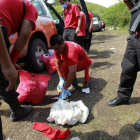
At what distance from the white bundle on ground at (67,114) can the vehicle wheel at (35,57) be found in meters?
1.48

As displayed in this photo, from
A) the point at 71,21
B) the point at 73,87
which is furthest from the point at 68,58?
the point at 71,21

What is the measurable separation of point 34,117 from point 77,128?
621 millimetres

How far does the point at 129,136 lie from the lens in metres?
1.45

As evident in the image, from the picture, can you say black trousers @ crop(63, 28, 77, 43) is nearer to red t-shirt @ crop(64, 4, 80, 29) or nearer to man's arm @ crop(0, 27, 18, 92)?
red t-shirt @ crop(64, 4, 80, 29)

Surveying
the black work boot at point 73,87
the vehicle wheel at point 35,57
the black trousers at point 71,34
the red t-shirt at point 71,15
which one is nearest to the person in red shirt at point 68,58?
the black work boot at point 73,87

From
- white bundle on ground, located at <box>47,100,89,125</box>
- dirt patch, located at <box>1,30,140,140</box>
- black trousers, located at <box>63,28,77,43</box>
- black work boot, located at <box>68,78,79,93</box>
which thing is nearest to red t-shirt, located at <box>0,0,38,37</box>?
white bundle on ground, located at <box>47,100,89,125</box>

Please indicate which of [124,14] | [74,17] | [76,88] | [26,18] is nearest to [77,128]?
[76,88]

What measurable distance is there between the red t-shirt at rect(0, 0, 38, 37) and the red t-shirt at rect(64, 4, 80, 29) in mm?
2145

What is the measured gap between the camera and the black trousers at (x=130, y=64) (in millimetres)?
1508

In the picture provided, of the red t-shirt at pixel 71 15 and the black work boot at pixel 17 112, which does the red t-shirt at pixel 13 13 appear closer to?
the black work boot at pixel 17 112

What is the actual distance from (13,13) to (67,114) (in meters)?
1.23

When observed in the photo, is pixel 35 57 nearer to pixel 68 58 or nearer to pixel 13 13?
pixel 68 58

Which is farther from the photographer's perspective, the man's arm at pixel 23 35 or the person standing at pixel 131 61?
the person standing at pixel 131 61

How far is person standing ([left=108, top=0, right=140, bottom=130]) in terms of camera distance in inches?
57.8
